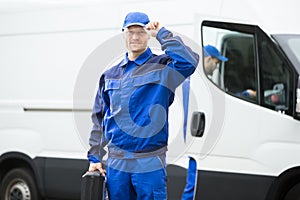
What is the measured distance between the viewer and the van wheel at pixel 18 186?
7500 millimetres

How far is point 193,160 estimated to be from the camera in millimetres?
5887

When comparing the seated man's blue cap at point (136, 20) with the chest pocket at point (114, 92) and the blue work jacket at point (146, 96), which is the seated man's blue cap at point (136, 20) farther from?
the chest pocket at point (114, 92)

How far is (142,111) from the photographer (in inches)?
177

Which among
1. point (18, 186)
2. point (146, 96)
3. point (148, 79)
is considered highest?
point (148, 79)

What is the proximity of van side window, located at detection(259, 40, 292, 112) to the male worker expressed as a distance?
5.86 ft

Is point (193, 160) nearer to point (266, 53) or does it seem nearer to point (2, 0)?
point (266, 53)

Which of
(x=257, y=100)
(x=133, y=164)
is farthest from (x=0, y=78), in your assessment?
(x=133, y=164)

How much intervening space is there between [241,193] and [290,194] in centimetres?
43

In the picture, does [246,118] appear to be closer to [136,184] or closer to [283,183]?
[283,183]

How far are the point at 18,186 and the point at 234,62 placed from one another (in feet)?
9.15

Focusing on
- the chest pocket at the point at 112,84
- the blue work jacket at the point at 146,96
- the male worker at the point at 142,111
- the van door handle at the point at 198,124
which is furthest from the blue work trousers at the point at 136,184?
the van door handle at the point at 198,124

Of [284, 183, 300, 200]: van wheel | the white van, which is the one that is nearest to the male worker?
the white van

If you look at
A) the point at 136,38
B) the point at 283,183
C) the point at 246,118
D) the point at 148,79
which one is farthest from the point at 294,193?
the point at 136,38

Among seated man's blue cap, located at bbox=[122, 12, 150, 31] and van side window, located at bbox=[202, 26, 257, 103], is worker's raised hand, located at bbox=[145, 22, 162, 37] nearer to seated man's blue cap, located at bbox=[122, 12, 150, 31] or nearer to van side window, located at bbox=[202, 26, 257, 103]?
seated man's blue cap, located at bbox=[122, 12, 150, 31]
